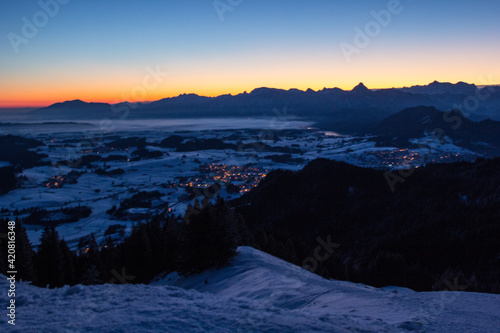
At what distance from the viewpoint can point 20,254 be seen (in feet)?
69.8

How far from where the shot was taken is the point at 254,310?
8750 mm

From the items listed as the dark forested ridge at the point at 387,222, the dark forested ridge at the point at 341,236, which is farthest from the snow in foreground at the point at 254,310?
the dark forested ridge at the point at 387,222

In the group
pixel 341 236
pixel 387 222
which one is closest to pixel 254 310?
pixel 341 236

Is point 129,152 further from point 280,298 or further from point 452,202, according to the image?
point 280,298

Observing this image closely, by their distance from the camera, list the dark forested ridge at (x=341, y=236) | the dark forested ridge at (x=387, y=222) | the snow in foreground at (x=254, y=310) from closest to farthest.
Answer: the snow in foreground at (x=254, y=310) < the dark forested ridge at (x=341, y=236) < the dark forested ridge at (x=387, y=222)

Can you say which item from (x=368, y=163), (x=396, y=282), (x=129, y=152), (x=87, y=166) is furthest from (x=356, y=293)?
(x=129, y=152)

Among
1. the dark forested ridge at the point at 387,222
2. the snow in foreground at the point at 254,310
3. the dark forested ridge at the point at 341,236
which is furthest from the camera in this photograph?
the dark forested ridge at the point at 387,222

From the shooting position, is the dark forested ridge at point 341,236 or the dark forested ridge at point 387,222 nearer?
the dark forested ridge at point 341,236

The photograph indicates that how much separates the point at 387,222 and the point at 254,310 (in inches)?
1508

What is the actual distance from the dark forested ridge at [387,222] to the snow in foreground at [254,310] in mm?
11187

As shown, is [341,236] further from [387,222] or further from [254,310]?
[254,310]

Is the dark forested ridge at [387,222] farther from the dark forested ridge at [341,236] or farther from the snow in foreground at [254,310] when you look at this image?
the snow in foreground at [254,310]

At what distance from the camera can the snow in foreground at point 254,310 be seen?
24.7 feet

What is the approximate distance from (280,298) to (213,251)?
6.97 m
